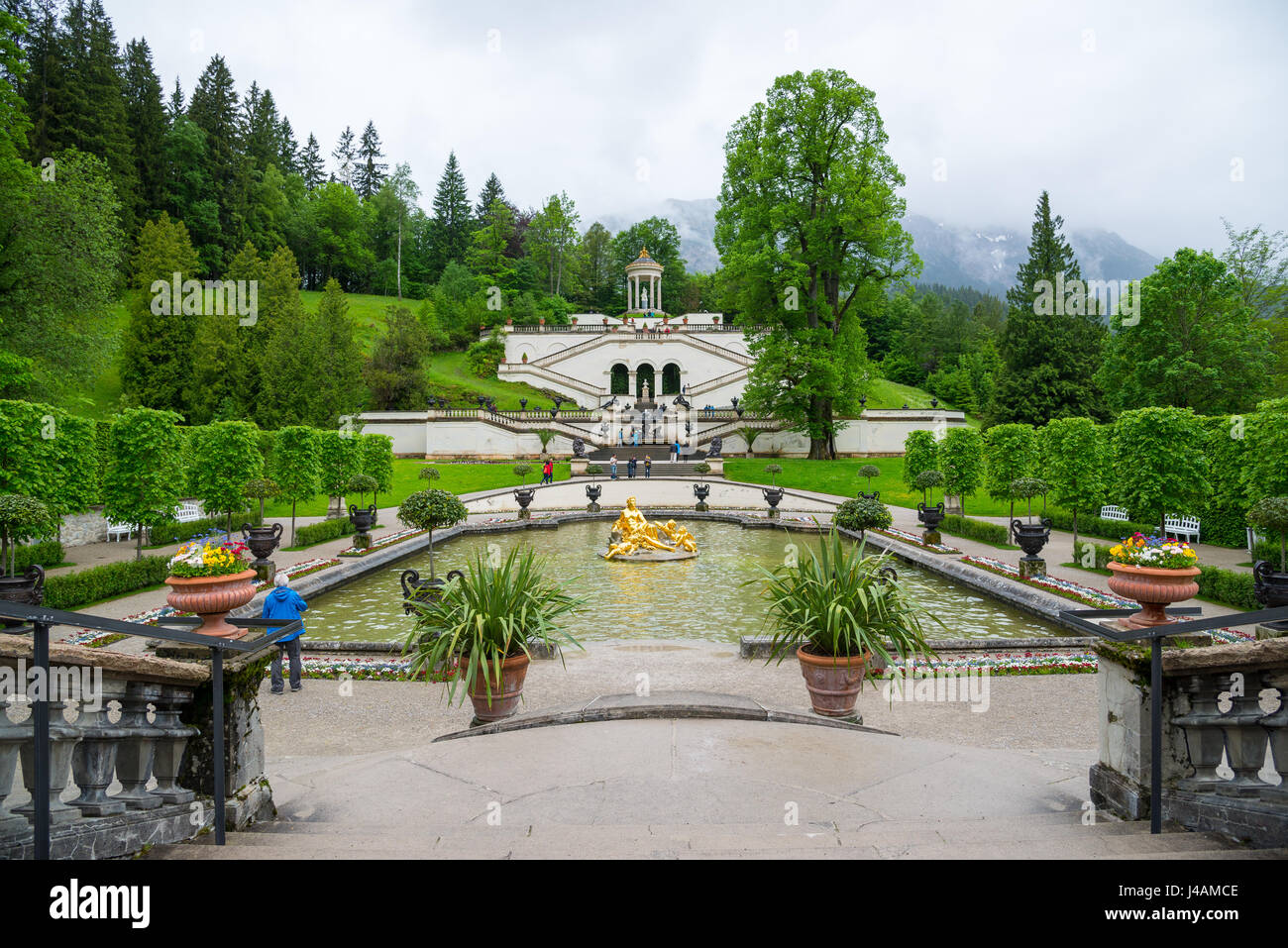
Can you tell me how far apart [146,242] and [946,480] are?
50332 mm

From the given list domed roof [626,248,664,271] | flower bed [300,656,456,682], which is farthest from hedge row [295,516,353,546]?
domed roof [626,248,664,271]

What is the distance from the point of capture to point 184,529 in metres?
21.1

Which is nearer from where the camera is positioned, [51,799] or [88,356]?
[51,799]

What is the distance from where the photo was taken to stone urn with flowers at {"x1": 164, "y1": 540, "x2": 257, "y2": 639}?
693 cm

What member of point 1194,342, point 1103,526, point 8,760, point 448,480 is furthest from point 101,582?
point 1194,342

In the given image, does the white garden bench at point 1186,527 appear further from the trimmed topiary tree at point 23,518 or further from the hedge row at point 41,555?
the hedge row at point 41,555

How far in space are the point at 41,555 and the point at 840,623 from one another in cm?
1905

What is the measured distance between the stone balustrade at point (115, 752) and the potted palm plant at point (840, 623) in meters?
5.00

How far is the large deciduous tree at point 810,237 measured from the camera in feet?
118

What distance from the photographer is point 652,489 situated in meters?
33.3

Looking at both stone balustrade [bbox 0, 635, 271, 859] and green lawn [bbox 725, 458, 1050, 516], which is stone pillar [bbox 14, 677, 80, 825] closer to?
stone balustrade [bbox 0, 635, 271, 859]
